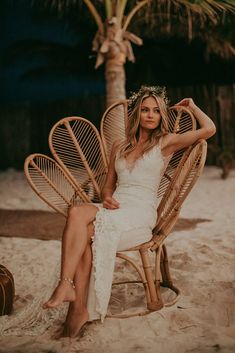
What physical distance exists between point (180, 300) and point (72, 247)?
81 cm

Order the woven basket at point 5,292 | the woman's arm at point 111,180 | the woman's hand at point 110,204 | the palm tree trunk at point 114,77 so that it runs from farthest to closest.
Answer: the palm tree trunk at point 114,77 < the woman's arm at point 111,180 < the woman's hand at point 110,204 < the woven basket at point 5,292

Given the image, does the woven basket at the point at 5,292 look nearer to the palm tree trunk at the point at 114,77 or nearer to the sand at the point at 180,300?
the sand at the point at 180,300

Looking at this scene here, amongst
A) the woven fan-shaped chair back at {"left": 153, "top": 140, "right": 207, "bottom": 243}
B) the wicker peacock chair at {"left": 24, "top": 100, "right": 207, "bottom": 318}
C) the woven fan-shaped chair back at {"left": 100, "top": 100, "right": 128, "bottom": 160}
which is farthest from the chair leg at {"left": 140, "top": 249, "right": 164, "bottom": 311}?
the woven fan-shaped chair back at {"left": 100, "top": 100, "right": 128, "bottom": 160}

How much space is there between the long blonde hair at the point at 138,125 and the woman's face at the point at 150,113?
2 centimetres

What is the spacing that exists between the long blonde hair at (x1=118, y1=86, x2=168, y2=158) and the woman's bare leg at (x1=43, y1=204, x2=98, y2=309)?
1.87ft

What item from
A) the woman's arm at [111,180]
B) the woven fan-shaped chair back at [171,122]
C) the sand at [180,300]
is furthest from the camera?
the woven fan-shaped chair back at [171,122]

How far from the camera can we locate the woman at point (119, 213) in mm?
2471

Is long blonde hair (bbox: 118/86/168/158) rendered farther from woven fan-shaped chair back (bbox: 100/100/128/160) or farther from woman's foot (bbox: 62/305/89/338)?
woman's foot (bbox: 62/305/89/338)

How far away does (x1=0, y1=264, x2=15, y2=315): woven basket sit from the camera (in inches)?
104

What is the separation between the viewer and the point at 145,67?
13484 mm

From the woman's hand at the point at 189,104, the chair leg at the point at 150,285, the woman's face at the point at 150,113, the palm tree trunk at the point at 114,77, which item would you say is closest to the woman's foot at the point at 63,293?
the chair leg at the point at 150,285

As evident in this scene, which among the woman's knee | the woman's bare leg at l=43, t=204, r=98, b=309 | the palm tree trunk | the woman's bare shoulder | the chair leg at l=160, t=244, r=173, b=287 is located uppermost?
the palm tree trunk

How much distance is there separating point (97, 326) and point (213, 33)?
7.95 meters

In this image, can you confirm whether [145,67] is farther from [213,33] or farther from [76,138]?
[76,138]
